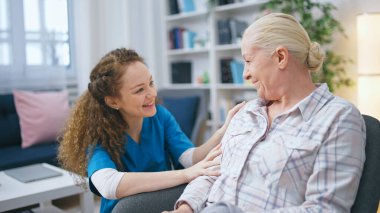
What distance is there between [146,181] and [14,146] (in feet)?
7.51

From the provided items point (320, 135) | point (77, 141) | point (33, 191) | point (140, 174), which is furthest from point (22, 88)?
point (320, 135)

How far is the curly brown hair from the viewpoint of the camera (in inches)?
54.2

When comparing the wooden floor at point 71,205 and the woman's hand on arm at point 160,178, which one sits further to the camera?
the wooden floor at point 71,205

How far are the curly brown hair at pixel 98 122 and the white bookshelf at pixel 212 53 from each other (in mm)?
2149

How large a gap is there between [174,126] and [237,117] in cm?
41

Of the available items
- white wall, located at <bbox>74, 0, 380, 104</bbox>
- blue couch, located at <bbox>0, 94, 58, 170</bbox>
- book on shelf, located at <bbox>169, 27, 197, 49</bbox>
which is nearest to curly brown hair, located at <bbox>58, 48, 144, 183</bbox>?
blue couch, located at <bbox>0, 94, 58, 170</bbox>

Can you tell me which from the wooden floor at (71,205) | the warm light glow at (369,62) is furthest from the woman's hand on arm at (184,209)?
the warm light glow at (369,62)

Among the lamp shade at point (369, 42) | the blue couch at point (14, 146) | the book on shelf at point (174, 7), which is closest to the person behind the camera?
the lamp shade at point (369, 42)

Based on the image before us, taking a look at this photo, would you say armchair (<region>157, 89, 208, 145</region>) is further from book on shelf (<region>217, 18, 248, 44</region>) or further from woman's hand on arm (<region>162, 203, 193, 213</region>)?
woman's hand on arm (<region>162, 203, 193, 213</region>)

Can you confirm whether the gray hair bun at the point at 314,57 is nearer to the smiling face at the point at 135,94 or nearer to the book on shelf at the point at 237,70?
the smiling face at the point at 135,94

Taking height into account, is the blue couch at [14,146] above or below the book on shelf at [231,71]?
below

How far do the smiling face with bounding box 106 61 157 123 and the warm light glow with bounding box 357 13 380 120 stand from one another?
5.47ft

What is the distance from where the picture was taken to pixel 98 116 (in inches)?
55.6

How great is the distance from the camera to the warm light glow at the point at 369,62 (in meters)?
2.44
